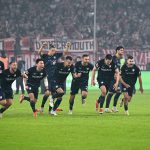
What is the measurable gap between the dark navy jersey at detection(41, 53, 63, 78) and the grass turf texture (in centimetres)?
160

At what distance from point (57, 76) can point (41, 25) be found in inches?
999

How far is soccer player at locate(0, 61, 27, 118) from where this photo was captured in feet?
71.7

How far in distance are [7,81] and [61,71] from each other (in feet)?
7.41

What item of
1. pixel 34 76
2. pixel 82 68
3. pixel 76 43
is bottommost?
pixel 34 76

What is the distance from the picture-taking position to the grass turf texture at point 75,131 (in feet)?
48.6

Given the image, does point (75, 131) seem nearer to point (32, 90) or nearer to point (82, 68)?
point (32, 90)

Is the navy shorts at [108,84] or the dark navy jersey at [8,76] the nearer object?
the dark navy jersey at [8,76]

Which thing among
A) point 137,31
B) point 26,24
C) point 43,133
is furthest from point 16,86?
point 43,133

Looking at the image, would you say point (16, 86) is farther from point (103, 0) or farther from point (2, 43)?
point (103, 0)

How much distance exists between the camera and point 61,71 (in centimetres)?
2364

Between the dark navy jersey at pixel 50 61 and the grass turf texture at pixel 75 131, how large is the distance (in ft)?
5.24

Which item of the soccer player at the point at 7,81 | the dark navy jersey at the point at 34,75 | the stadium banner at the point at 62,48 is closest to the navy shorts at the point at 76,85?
the dark navy jersey at the point at 34,75

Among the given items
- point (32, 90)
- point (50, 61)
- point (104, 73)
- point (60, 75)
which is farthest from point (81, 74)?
point (32, 90)

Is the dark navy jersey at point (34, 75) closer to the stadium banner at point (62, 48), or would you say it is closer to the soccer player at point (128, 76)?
the soccer player at point (128, 76)
